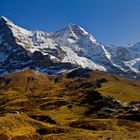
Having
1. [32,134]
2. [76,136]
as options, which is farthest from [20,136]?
[76,136]

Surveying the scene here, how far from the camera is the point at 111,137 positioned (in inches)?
6663

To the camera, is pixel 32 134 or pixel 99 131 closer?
pixel 32 134

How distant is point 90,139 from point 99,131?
34.7 metres

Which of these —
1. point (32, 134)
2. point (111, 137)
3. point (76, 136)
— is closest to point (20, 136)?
point (32, 134)

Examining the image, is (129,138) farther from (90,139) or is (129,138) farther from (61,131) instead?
(61,131)

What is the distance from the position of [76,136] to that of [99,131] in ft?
85.8

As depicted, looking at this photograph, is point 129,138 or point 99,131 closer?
point 129,138

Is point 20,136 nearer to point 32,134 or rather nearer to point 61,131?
point 32,134

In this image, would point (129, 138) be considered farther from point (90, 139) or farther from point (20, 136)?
point (20, 136)

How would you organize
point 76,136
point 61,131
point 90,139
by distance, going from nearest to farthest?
point 90,139 < point 76,136 < point 61,131

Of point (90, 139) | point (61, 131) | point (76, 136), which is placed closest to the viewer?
point (90, 139)

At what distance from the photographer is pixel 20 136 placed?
573ft

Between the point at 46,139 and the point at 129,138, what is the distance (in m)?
34.9

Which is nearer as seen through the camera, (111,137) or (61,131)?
(111,137)
